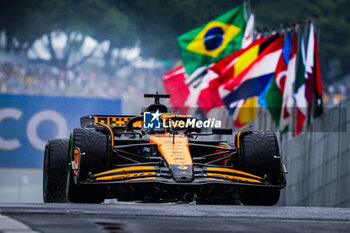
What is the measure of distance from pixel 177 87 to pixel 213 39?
1461mm

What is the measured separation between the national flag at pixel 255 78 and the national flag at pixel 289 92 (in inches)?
12.4

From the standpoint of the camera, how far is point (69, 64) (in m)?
57.5

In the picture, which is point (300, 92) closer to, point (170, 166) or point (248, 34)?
point (248, 34)

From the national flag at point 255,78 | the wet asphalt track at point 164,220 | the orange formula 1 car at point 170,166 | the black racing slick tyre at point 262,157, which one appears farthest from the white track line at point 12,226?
the national flag at point 255,78

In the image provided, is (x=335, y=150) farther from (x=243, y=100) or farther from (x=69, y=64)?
(x=69, y=64)

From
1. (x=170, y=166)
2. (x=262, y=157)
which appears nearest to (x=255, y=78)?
(x=262, y=157)

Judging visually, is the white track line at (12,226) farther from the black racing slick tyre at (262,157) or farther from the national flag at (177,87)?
the national flag at (177,87)

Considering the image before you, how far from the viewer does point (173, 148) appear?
37.3 ft

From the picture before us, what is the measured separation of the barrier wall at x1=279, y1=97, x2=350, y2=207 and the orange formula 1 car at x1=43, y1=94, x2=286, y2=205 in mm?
2486

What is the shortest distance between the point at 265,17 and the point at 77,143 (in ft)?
231

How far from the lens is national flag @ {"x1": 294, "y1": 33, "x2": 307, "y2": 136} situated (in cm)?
1969

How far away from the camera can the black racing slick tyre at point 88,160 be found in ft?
36.3

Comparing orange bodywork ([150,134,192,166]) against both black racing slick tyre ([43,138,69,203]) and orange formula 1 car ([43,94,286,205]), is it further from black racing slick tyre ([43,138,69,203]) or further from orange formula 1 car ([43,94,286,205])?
black racing slick tyre ([43,138,69,203])

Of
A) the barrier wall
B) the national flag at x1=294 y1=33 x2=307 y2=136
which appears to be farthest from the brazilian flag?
the barrier wall
